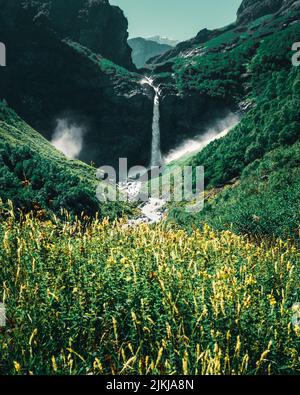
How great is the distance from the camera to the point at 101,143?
10175 cm

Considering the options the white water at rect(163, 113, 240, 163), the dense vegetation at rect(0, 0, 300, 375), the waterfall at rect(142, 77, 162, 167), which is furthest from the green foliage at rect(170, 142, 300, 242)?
the waterfall at rect(142, 77, 162, 167)

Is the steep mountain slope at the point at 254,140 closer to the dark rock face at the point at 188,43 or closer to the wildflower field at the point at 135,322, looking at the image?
the wildflower field at the point at 135,322

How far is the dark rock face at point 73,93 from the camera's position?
9750 centimetres

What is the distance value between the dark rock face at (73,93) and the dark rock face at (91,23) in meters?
26.5

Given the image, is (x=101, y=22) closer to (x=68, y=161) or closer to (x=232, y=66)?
(x=232, y=66)

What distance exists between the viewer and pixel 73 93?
10456 centimetres

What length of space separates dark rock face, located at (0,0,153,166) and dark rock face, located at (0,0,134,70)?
2653 centimetres

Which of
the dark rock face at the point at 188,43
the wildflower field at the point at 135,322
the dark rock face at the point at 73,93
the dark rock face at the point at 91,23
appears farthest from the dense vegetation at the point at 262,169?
the dark rock face at the point at 188,43

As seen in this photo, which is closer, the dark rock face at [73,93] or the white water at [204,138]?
A: the dark rock face at [73,93]

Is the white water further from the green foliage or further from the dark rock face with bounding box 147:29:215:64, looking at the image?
the dark rock face with bounding box 147:29:215:64

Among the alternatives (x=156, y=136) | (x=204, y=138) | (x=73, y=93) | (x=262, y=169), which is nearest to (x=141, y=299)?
(x=262, y=169)

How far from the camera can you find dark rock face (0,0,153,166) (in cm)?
9750

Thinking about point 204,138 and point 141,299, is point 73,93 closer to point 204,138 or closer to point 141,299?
point 204,138

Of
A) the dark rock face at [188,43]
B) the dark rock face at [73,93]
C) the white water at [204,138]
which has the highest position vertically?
the dark rock face at [188,43]
